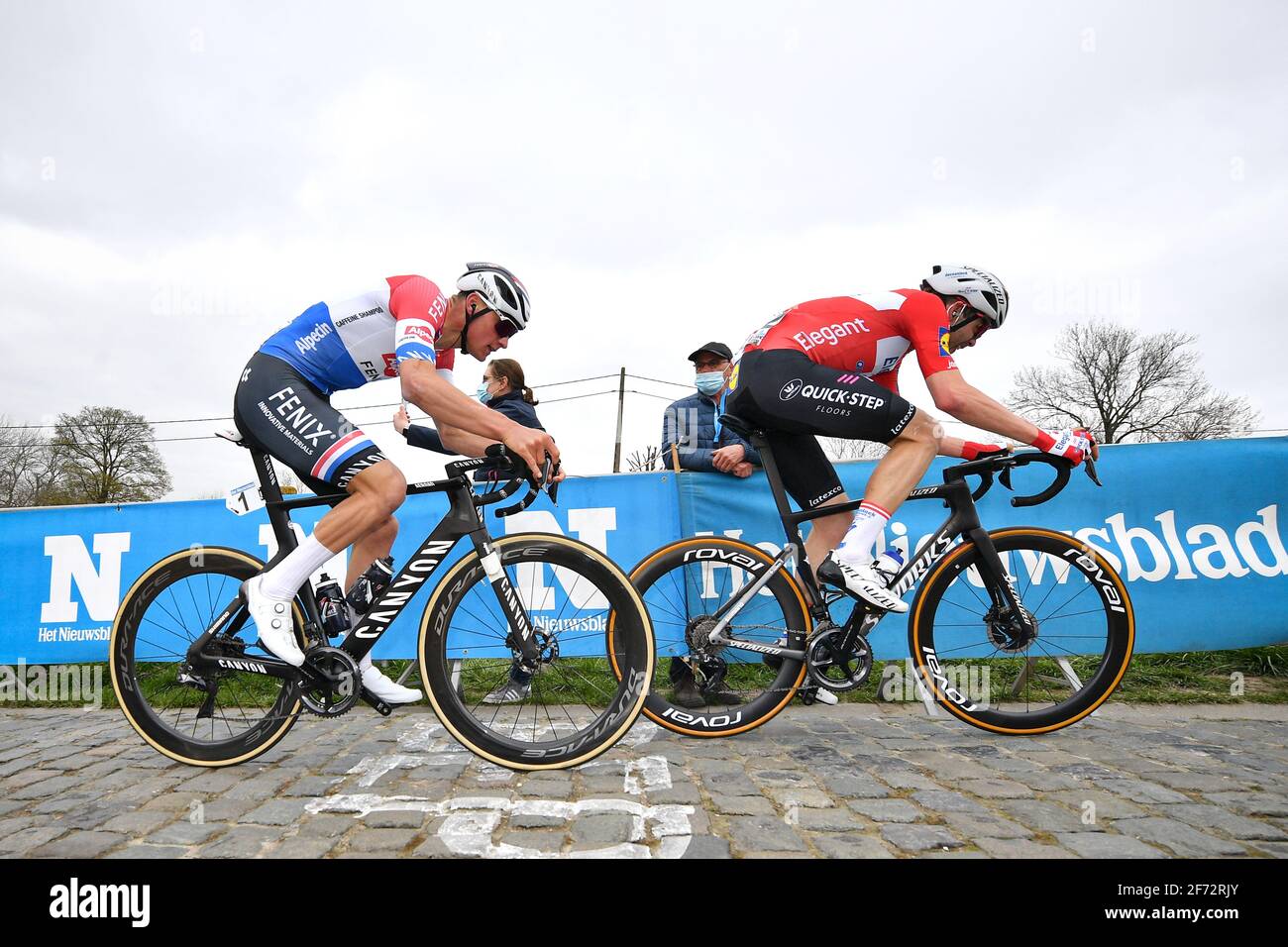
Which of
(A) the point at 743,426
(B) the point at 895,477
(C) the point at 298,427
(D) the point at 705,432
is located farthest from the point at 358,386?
(D) the point at 705,432

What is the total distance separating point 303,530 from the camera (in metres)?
5.47

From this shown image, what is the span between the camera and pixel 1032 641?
12.2 ft

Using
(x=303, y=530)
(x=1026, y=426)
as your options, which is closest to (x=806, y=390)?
(x=1026, y=426)

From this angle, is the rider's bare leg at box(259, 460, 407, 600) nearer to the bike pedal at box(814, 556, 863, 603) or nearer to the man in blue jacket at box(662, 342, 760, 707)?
the bike pedal at box(814, 556, 863, 603)

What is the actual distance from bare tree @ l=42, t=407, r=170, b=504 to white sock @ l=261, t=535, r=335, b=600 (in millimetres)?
39511

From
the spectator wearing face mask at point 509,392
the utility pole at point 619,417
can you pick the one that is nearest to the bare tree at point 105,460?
the utility pole at point 619,417

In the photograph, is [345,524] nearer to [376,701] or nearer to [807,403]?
[376,701]

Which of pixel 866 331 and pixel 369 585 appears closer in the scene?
pixel 369 585

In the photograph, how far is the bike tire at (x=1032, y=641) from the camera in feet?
12.1

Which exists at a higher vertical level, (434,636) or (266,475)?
(266,475)

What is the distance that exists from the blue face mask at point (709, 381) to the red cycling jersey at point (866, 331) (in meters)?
1.88

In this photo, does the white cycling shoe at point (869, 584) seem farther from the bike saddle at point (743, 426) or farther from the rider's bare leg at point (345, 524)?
the rider's bare leg at point (345, 524)

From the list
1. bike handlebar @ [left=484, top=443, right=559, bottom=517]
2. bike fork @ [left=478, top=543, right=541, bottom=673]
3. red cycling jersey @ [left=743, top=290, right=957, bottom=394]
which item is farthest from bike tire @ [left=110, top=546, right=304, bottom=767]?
red cycling jersey @ [left=743, top=290, right=957, bottom=394]

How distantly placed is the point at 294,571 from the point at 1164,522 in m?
5.42
